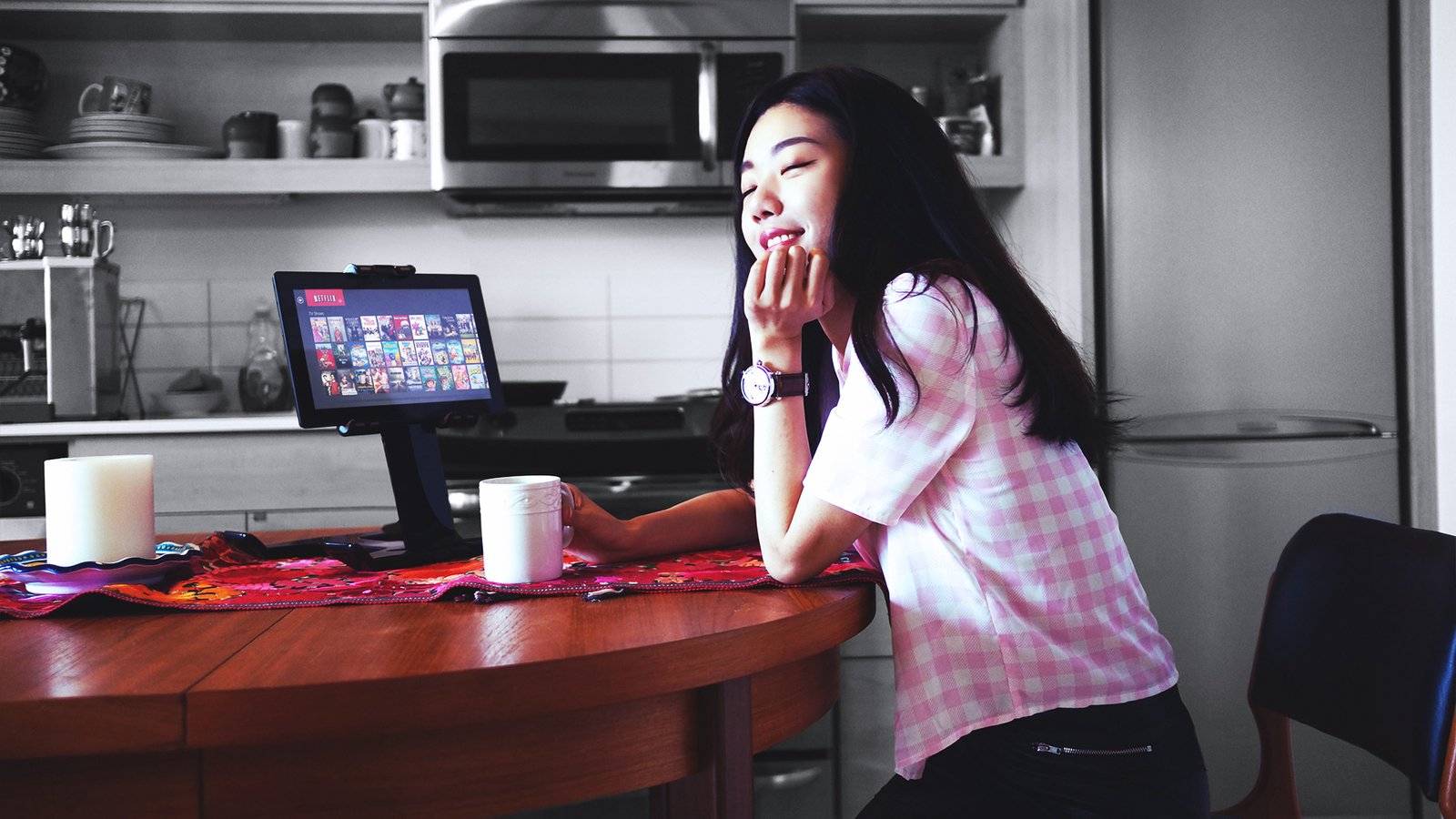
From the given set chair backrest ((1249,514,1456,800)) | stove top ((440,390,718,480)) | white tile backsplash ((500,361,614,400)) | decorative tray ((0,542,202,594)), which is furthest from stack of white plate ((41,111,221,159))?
chair backrest ((1249,514,1456,800))

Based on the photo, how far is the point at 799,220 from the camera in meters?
1.18

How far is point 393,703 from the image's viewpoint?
714 millimetres

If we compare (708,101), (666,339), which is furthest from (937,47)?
(666,339)

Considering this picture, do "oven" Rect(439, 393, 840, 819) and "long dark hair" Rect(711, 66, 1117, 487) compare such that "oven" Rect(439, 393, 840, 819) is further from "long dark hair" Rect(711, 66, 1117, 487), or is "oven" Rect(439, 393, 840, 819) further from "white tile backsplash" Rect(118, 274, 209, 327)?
"long dark hair" Rect(711, 66, 1117, 487)

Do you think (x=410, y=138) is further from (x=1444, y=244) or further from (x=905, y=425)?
(x=1444, y=244)

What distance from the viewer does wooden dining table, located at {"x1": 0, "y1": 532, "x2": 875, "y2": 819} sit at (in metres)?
0.69

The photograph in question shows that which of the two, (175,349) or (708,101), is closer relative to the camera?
(708,101)

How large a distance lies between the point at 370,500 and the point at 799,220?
1764mm

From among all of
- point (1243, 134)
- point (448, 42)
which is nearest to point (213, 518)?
point (448, 42)

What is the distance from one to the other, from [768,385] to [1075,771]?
464 millimetres

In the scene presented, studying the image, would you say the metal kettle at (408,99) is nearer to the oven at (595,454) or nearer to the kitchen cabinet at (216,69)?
the kitchen cabinet at (216,69)

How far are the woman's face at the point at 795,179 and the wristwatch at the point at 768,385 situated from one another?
152mm

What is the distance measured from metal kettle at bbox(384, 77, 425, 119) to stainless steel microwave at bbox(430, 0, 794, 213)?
18cm

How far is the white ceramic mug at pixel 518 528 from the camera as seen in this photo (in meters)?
1.03
